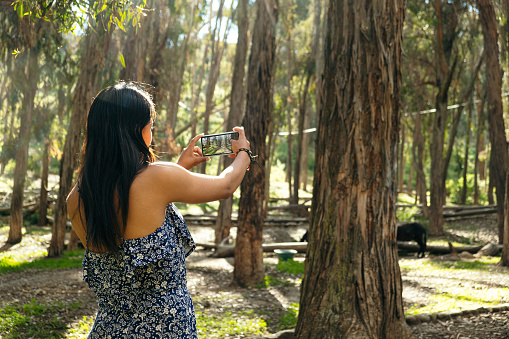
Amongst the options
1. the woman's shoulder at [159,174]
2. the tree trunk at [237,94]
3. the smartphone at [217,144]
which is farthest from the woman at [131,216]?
the tree trunk at [237,94]

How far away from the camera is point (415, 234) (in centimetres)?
1102

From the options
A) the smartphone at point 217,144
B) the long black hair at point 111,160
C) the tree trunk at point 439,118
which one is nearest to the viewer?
the long black hair at point 111,160

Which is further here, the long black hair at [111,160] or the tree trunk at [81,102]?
the tree trunk at [81,102]

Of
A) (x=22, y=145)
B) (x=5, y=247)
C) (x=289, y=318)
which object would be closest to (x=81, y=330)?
(x=289, y=318)

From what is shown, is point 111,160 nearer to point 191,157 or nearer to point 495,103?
point 191,157

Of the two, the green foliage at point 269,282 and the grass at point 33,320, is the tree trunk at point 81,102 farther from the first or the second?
the green foliage at point 269,282

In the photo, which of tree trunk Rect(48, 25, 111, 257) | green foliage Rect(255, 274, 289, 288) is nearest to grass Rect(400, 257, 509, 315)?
green foliage Rect(255, 274, 289, 288)

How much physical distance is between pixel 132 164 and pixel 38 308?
16.1 ft

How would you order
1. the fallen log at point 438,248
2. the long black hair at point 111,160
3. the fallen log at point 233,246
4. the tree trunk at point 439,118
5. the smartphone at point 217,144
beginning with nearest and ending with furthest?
1. the long black hair at point 111,160
2. the smartphone at point 217,144
3. the fallen log at point 233,246
4. the fallen log at point 438,248
5. the tree trunk at point 439,118

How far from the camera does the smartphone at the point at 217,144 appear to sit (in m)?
2.38

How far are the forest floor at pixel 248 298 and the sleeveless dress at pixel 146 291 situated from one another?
3.24 m

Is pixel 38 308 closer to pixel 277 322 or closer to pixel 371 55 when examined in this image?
pixel 277 322

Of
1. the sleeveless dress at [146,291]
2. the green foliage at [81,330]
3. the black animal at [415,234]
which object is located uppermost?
the sleeveless dress at [146,291]

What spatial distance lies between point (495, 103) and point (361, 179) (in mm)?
9081
